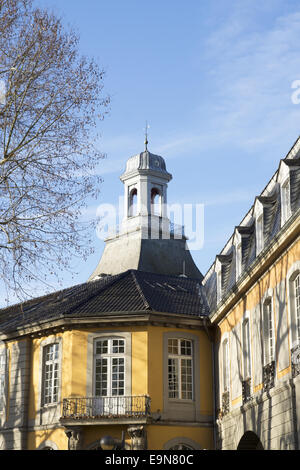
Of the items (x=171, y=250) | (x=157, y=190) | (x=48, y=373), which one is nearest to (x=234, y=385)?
(x=48, y=373)

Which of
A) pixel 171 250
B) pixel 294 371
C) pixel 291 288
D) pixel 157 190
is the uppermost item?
pixel 157 190

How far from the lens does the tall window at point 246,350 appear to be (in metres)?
22.9

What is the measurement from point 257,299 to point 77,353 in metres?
8.16

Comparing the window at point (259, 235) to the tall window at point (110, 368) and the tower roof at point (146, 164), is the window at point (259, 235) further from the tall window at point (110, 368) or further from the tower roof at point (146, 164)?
the tower roof at point (146, 164)

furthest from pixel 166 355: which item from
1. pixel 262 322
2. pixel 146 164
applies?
pixel 146 164

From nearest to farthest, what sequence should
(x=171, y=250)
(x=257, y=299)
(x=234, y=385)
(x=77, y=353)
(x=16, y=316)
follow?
(x=257, y=299) → (x=234, y=385) → (x=77, y=353) → (x=16, y=316) → (x=171, y=250)

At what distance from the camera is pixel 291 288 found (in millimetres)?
19219

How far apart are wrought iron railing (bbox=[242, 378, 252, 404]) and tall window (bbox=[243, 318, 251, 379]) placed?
155 millimetres

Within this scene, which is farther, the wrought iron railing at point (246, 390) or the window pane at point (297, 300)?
the wrought iron railing at point (246, 390)

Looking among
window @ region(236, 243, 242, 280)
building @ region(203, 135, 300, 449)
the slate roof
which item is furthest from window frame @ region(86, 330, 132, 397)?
window @ region(236, 243, 242, 280)

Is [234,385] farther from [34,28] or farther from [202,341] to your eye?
[34,28]

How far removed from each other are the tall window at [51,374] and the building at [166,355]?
4 centimetres

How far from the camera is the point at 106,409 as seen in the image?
2659cm

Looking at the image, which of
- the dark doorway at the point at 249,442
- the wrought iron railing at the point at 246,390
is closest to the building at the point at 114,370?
the dark doorway at the point at 249,442
